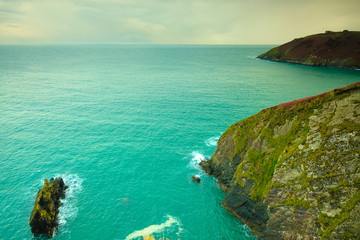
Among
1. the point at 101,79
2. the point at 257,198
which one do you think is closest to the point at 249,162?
the point at 257,198

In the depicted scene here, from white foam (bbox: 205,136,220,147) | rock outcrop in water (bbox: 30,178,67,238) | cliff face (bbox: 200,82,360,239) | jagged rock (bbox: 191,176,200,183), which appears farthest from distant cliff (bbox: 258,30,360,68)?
rock outcrop in water (bbox: 30,178,67,238)

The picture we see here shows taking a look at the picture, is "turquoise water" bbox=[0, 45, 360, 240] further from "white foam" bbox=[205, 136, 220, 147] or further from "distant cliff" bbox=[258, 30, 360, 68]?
"distant cliff" bbox=[258, 30, 360, 68]

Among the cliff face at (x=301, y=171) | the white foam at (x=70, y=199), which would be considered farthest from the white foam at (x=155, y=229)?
the white foam at (x=70, y=199)

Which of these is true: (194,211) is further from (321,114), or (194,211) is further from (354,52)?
(354,52)

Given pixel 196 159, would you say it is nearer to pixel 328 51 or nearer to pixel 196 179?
pixel 196 179

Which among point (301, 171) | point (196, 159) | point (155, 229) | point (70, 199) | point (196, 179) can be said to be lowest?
point (155, 229)

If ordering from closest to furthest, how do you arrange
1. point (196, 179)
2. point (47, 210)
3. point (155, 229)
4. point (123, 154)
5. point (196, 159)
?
point (155, 229) < point (47, 210) < point (196, 179) < point (196, 159) < point (123, 154)

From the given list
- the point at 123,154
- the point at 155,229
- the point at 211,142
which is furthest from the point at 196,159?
the point at 155,229
